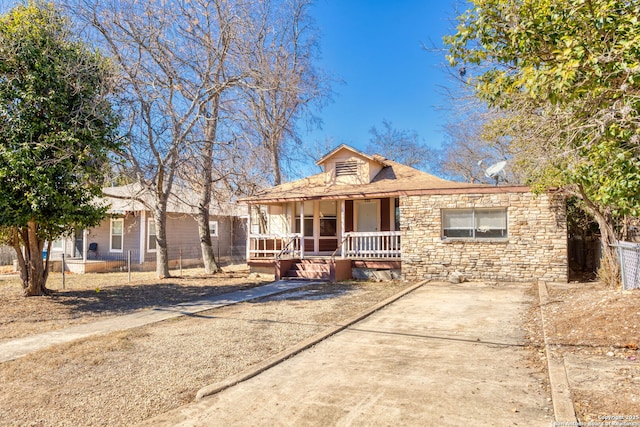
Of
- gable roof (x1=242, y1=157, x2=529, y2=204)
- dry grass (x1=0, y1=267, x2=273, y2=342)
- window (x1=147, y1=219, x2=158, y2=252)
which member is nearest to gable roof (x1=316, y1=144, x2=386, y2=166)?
gable roof (x1=242, y1=157, x2=529, y2=204)

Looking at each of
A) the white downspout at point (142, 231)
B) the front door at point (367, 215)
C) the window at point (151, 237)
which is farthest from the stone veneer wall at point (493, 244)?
the window at point (151, 237)

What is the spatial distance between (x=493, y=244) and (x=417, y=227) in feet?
7.97

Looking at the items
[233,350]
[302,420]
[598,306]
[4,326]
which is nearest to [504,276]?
[598,306]

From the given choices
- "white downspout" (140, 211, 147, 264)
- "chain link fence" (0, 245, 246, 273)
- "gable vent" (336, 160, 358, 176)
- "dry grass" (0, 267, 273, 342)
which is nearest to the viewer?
"dry grass" (0, 267, 273, 342)

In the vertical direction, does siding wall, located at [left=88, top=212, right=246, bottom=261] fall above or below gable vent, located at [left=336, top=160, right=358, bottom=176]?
below

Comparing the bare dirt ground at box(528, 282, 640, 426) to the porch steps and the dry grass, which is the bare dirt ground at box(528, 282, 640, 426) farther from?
the dry grass

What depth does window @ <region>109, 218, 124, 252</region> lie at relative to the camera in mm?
19938

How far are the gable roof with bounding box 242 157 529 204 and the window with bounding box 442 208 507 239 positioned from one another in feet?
2.34

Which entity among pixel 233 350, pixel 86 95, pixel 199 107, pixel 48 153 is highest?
pixel 199 107

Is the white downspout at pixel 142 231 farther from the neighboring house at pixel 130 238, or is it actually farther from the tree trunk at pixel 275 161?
the tree trunk at pixel 275 161

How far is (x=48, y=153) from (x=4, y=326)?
13.0 ft

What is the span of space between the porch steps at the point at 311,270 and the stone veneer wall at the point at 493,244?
2.71 meters

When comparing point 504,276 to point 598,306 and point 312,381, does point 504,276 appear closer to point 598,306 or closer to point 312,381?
point 598,306

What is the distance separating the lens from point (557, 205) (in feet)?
40.3
